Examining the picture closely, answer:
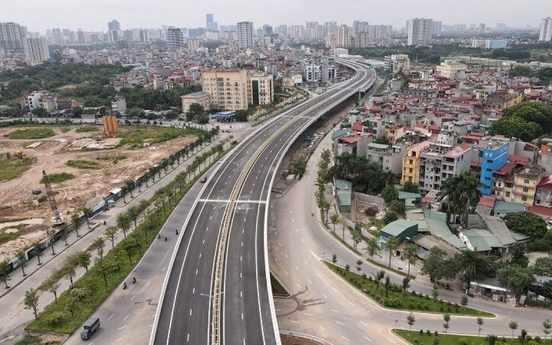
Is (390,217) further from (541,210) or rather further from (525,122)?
(525,122)

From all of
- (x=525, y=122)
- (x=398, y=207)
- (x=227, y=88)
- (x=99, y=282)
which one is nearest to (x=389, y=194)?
(x=398, y=207)

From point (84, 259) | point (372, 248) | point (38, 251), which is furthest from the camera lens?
point (38, 251)

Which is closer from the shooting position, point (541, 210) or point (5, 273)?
point (5, 273)

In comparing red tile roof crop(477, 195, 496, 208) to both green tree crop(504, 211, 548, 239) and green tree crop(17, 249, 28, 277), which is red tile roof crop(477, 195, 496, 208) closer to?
green tree crop(504, 211, 548, 239)

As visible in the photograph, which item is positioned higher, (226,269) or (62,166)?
(226,269)

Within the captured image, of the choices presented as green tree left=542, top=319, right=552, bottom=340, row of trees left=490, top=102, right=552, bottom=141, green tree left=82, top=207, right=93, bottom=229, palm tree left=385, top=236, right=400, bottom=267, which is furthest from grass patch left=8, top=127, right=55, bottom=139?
green tree left=542, top=319, right=552, bottom=340

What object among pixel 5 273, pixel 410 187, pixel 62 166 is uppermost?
pixel 410 187

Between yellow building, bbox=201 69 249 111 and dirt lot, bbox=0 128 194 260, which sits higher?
yellow building, bbox=201 69 249 111
